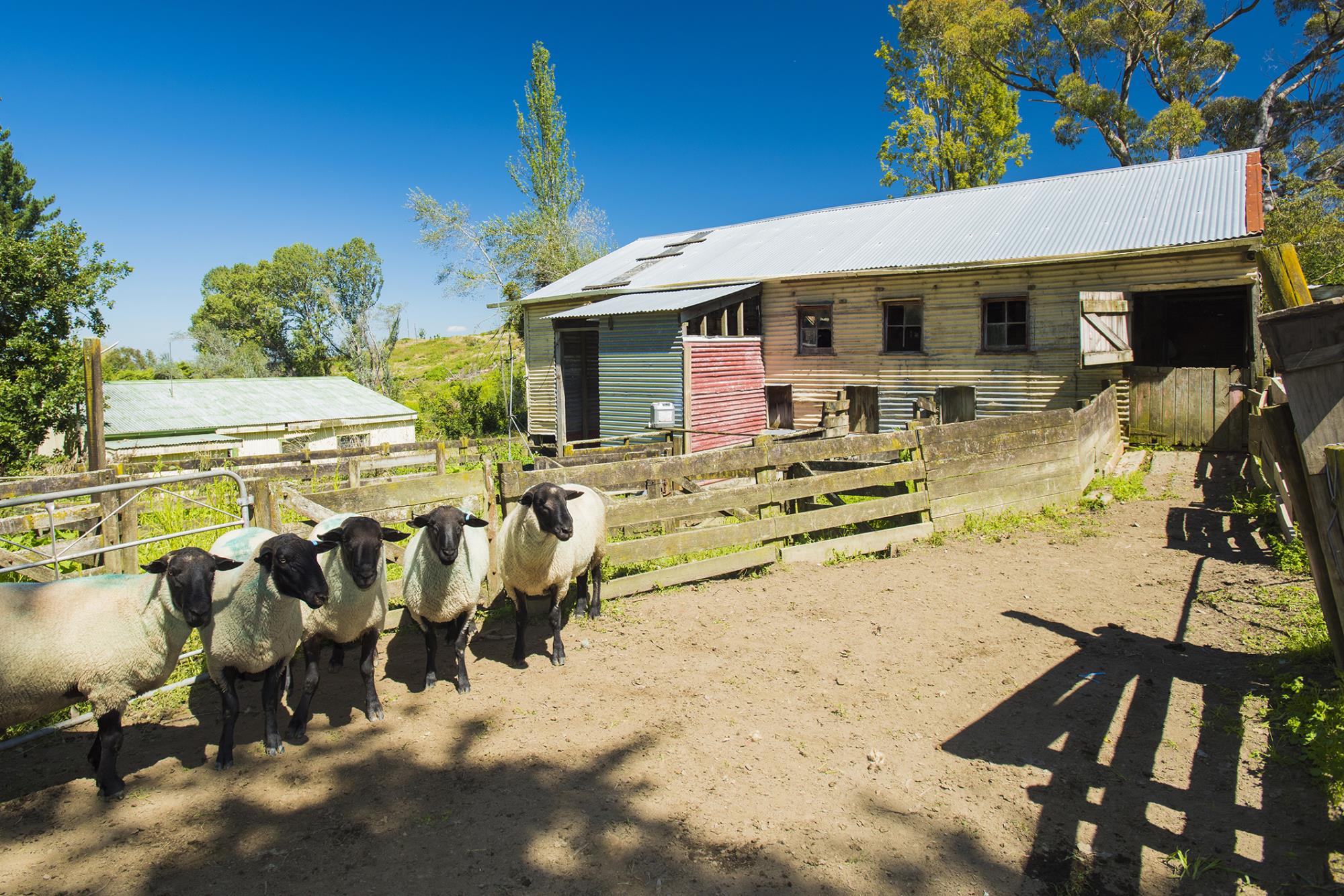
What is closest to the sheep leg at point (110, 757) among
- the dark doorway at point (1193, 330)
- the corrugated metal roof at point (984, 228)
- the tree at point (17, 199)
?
the corrugated metal roof at point (984, 228)

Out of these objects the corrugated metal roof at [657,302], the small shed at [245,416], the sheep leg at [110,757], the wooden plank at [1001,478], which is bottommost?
the sheep leg at [110,757]

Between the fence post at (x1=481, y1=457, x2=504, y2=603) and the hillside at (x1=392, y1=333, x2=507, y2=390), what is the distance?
3995 centimetres

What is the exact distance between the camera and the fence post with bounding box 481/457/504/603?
6.76 m

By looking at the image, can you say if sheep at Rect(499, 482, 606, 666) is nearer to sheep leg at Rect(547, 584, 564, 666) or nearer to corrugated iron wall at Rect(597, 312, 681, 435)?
sheep leg at Rect(547, 584, 564, 666)

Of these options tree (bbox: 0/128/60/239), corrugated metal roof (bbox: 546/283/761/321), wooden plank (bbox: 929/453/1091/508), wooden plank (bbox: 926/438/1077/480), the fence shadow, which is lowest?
the fence shadow

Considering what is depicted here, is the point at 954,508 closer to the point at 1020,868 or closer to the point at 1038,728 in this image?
the point at 1038,728

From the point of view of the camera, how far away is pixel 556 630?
20.0 ft

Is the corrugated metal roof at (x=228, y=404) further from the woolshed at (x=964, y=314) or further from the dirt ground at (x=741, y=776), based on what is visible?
the dirt ground at (x=741, y=776)

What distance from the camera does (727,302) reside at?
65.3 feet

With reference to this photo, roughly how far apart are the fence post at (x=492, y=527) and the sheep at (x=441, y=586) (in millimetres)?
867

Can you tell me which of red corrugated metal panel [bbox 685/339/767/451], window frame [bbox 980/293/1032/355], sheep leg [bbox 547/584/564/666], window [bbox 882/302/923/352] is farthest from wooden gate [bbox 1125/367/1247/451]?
sheep leg [bbox 547/584/564/666]

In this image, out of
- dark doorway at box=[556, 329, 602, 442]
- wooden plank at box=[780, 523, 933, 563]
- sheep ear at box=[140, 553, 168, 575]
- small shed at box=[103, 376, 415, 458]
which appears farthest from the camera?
small shed at box=[103, 376, 415, 458]

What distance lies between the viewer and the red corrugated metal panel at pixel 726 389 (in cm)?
1903

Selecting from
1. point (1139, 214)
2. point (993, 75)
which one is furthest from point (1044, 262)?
point (993, 75)
